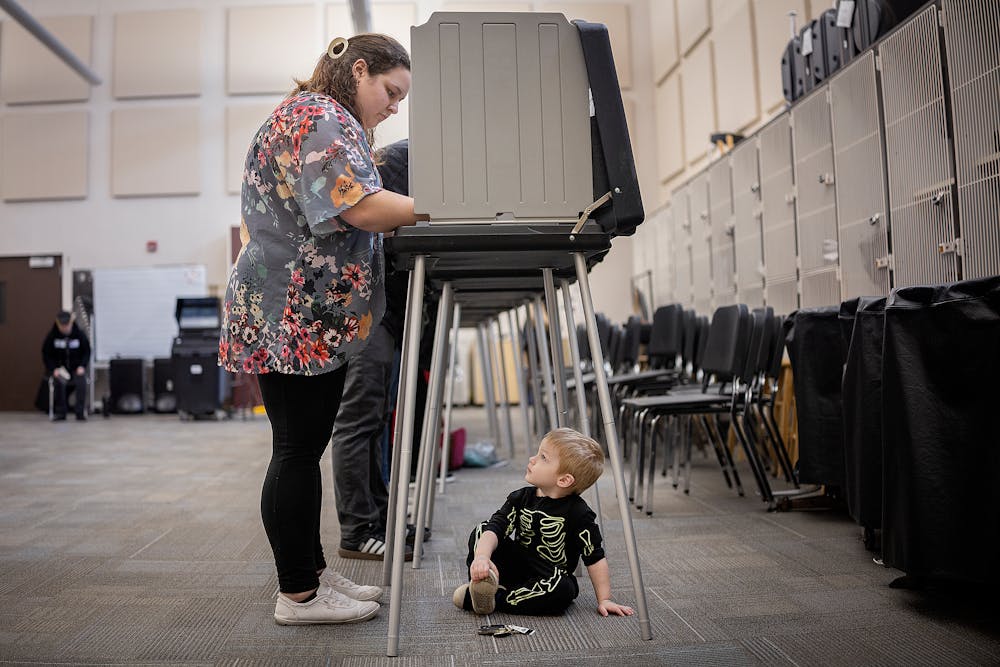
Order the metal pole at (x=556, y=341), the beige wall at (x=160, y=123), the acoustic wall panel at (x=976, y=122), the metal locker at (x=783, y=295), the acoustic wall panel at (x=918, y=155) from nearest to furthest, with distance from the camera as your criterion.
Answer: the metal pole at (x=556, y=341) < the acoustic wall panel at (x=976, y=122) < the acoustic wall panel at (x=918, y=155) < the metal locker at (x=783, y=295) < the beige wall at (x=160, y=123)

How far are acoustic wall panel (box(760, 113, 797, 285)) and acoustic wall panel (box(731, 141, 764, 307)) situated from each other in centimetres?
10

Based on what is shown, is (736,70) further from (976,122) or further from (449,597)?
(449,597)

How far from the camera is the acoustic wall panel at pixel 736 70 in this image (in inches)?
252

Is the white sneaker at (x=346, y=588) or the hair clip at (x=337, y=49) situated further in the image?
the white sneaker at (x=346, y=588)

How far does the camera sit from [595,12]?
9.73 metres

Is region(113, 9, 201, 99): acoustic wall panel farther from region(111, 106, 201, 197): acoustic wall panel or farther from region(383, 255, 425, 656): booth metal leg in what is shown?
region(383, 255, 425, 656): booth metal leg

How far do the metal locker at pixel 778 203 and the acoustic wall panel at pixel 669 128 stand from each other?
3.79 m

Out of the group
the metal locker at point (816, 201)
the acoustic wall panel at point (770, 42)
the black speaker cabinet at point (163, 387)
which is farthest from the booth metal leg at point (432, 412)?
the black speaker cabinet at point (163, 387)

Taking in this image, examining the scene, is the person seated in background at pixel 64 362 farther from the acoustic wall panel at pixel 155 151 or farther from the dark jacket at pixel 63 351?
the acoustic wall panel at pixel 155 151

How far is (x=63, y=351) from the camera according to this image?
8.54 metres

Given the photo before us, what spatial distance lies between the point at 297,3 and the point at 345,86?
917 centimetres

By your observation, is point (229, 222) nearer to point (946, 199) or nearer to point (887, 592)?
point (946, 199)

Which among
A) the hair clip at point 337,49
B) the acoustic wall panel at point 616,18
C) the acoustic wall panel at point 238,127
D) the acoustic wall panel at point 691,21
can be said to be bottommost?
the hair clip at point 337,49

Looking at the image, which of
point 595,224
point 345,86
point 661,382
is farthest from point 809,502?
point 345,86
